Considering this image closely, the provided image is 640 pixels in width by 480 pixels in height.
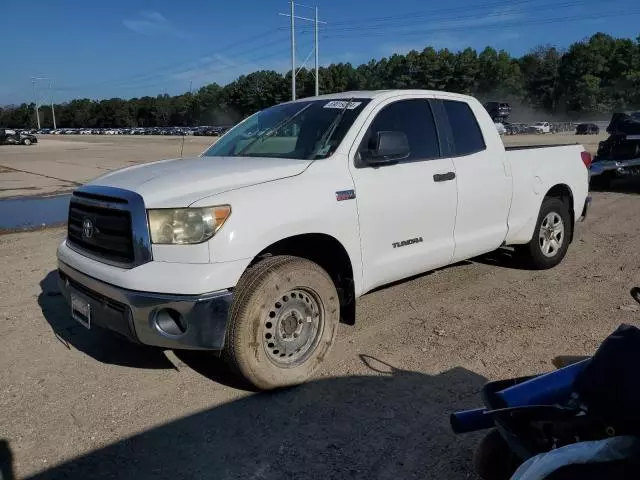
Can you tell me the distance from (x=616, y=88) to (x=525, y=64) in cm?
1764

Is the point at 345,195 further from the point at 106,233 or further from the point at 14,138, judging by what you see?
the point at 14,138

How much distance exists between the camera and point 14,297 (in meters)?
5.34

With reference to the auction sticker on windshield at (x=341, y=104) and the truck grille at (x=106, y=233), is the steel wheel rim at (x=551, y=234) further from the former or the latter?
the truck grille at (x=106, y=233)

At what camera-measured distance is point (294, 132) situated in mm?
4395

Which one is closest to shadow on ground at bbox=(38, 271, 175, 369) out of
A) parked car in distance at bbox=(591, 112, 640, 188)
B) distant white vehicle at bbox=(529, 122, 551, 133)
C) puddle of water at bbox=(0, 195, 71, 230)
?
puddle of water at bbox=(0, 195, 71, 230)

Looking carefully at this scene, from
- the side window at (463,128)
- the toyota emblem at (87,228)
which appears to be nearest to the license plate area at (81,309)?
the toyota emblem at (87,228)

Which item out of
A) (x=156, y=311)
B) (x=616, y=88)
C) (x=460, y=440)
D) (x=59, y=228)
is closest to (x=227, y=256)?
(x=156, y=311)

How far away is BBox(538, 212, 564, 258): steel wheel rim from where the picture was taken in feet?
19.4

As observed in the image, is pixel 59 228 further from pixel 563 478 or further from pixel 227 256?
pixel 563 478

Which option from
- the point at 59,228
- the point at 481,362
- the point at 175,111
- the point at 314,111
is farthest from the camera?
the point at 175,111

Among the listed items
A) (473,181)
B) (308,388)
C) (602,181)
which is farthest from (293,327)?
(602,181)

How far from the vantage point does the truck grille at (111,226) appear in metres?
3.18

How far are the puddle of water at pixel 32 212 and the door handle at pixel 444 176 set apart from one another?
23.8 feet

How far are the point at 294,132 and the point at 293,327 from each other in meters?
1.63
